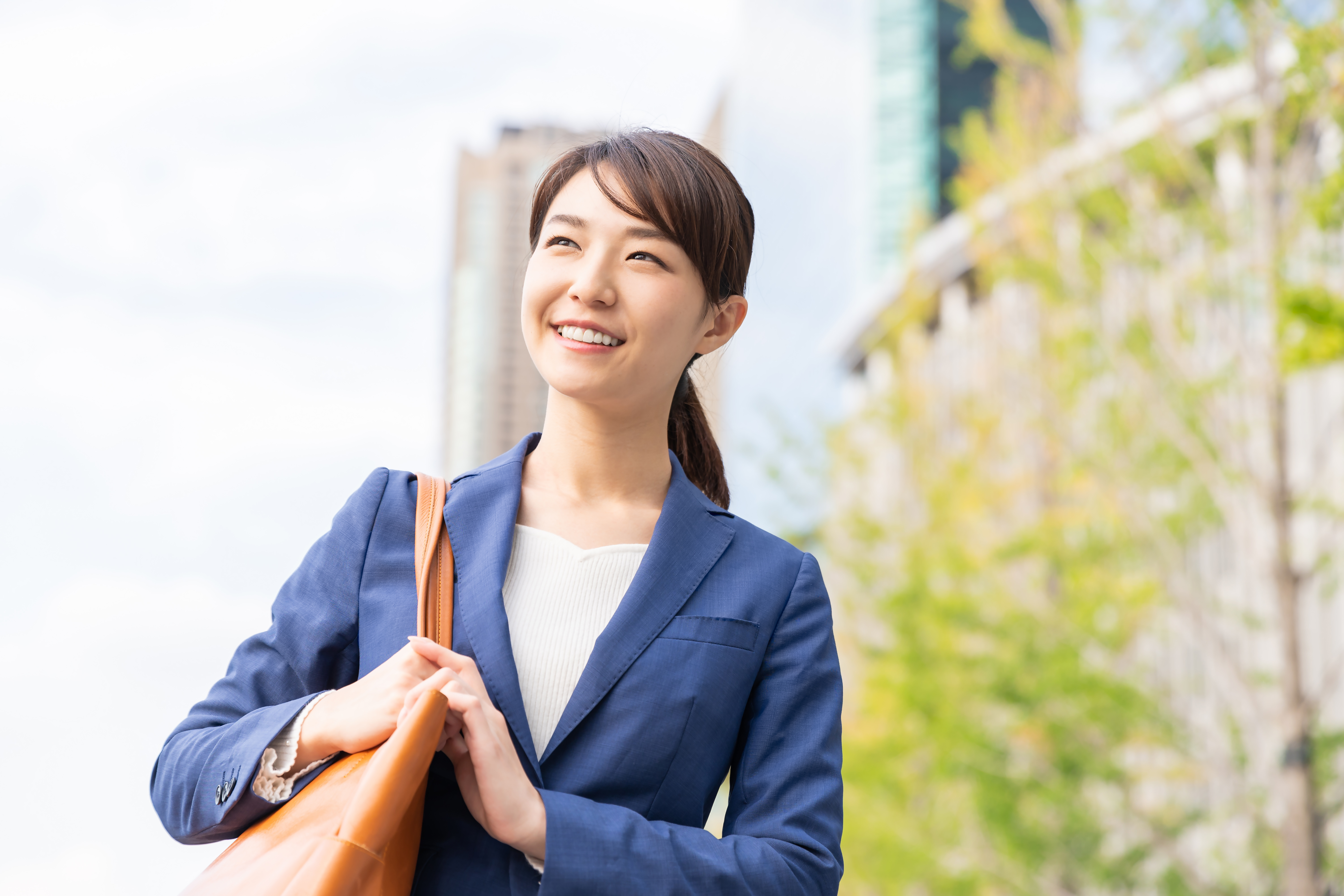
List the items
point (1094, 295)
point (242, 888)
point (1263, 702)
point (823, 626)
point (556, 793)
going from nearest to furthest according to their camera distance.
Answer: point (242, 888) → point (556, 793) → point (823, 626) → point (1263, 702) → point (1094, 295)

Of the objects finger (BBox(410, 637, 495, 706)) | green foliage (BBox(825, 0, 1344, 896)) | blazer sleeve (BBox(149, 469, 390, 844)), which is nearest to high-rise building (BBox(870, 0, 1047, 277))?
green foliage (BBox(825, 0, 1344, 896))

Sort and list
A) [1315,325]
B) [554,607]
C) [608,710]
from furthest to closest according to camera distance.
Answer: [1315,325], [554,607], [608,710]

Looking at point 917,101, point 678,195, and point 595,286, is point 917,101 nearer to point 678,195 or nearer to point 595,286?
point 678,195

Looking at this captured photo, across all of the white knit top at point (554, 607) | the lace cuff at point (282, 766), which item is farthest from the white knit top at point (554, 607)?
the lace cuff at point (282, 766)

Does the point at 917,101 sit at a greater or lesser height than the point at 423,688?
greater

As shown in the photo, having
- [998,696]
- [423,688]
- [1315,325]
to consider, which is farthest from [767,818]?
[998,696]

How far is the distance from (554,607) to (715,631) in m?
0.20

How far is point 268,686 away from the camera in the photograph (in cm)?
149

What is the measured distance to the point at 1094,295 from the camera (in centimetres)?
722

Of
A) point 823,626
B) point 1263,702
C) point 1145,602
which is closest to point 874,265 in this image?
point 1145,602

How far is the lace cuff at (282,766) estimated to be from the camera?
1.35 meters

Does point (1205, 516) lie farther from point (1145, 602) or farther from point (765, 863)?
point (765, 863)

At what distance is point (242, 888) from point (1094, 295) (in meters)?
6.75

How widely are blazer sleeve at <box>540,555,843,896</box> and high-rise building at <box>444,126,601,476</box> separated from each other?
0.47m
